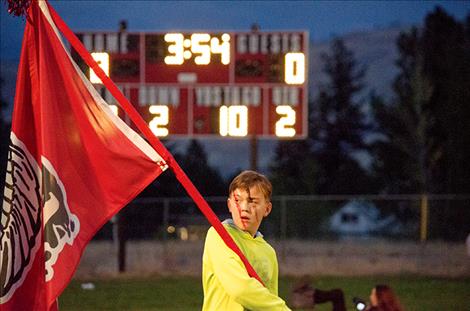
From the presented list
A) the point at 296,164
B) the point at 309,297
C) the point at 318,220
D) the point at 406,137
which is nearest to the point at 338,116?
the point at 296,164

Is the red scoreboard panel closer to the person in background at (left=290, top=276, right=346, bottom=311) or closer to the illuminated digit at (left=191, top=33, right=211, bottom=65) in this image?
the illuminated digit at (left=191, top=33, right=211, bottom=65)

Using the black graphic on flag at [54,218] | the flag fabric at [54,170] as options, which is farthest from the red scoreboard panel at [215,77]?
the black graphic on flag at [54,218]

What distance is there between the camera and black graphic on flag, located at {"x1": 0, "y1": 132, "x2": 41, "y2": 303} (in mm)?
3965

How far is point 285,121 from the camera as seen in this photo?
57.9 feet

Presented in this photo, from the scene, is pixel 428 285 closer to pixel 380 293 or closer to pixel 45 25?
pixel 380 293

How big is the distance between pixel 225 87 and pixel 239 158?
88763mm

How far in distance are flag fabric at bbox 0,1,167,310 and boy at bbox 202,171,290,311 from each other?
518 millimetres

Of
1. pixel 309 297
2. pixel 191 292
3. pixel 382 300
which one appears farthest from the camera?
pixel 191 292

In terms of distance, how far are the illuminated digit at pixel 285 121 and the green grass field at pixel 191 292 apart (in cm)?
242

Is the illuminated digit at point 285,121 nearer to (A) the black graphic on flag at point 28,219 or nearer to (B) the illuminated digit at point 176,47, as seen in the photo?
(B) the illuminated digit at point 176,47

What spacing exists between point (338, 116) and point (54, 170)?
6591 cm

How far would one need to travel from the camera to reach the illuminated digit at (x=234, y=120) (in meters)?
17.6

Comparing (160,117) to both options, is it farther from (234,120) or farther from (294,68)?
(294,68)

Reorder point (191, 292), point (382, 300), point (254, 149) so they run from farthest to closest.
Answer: point (254, 149)
point (191, 292)
point (382, 300)
